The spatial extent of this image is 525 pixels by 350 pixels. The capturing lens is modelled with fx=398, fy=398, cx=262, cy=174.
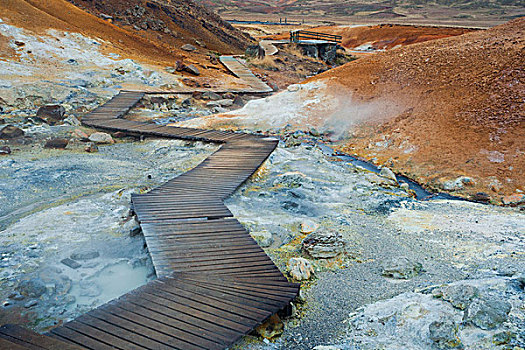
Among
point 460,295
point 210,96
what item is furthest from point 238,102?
point 460,295

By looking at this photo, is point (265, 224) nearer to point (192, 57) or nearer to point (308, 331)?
point (308, 331)

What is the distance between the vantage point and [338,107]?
41.6 ft

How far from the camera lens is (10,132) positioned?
423 inches

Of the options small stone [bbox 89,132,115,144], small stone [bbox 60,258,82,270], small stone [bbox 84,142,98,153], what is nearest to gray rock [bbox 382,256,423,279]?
small stone [bbox 60,258,82,270]

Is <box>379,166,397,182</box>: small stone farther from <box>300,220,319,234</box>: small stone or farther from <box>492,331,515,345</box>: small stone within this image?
<box>492,331,515,345</box>: small stone

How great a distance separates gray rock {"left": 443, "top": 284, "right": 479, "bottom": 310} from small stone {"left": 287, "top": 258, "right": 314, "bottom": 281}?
5.60 ft

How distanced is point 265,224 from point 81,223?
9.98 ft

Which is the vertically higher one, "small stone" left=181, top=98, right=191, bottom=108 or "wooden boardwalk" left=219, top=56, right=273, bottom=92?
"wooden boardwalk" left=219, top=56, right=273, bottom=92

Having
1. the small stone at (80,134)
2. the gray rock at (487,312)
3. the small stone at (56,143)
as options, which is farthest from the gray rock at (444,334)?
the small stone at (80,134)

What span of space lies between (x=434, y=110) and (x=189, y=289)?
8.68 metres

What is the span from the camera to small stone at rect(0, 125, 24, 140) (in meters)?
10.7

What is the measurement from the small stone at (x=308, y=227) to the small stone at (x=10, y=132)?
862 centimetres

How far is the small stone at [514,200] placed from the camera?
7.58m

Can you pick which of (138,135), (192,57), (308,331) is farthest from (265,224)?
(192,57)
